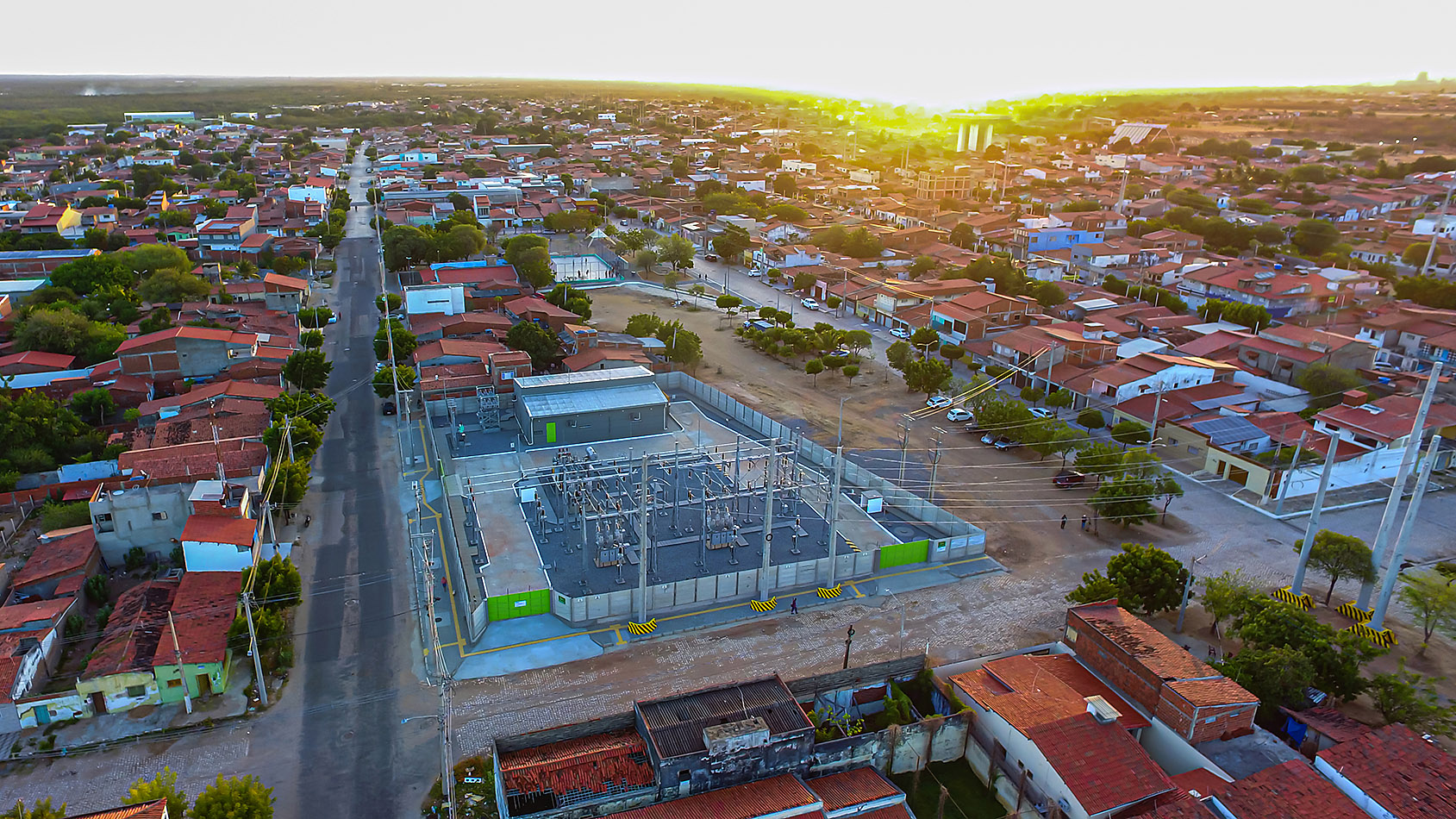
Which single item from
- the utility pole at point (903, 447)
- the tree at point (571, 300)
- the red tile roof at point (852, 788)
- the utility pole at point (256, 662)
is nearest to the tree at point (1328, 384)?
the utility pole at point (903, 447)

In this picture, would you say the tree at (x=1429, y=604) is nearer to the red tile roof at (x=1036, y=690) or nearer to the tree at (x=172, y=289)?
the red tile roof at (x=1036, y=690)

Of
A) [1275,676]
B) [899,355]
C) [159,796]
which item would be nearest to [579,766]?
[159,796]

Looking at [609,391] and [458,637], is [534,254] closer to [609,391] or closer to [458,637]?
[609,391]

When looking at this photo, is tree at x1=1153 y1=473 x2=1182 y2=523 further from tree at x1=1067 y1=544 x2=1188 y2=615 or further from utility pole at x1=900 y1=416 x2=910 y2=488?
utility pole at x1=900 y1=416 x2=910 y2=488

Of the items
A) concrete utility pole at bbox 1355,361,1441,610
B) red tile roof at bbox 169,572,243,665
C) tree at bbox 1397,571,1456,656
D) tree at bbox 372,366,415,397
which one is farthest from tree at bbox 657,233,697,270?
tree at bbox 1397,571,1456,656

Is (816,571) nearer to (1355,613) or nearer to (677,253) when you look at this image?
(1355,613)

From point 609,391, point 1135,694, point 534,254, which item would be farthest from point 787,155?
point 1135,694
